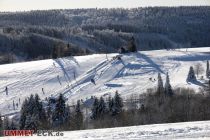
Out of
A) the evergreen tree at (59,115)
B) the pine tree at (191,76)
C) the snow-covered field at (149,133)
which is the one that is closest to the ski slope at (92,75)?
the pine tree at (191,76)

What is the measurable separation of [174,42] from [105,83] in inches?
3467

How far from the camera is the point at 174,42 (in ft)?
471

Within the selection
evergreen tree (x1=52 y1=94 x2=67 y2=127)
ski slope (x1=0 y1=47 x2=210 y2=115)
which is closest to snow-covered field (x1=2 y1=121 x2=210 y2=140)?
evergreen tree (x1=52 y1=94 x2=67 y2=127)

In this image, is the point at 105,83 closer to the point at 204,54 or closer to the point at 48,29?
the point at 204,54

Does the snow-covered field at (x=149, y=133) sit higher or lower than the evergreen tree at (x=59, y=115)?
higher

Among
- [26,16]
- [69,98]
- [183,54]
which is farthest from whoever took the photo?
[26,16]

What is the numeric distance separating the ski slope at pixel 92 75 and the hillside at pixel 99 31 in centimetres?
1068

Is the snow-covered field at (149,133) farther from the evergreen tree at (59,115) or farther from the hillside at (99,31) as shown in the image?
the hillside at (99,31)

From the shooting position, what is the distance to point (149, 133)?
15586 mm

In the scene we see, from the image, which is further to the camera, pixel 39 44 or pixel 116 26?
pixel 116 26

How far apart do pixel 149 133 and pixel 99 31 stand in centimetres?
12507

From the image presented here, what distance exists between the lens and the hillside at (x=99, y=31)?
374ft

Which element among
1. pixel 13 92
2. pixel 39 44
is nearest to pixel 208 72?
pixel 13 92

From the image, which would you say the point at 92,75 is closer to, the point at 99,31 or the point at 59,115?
the point at 59,115
